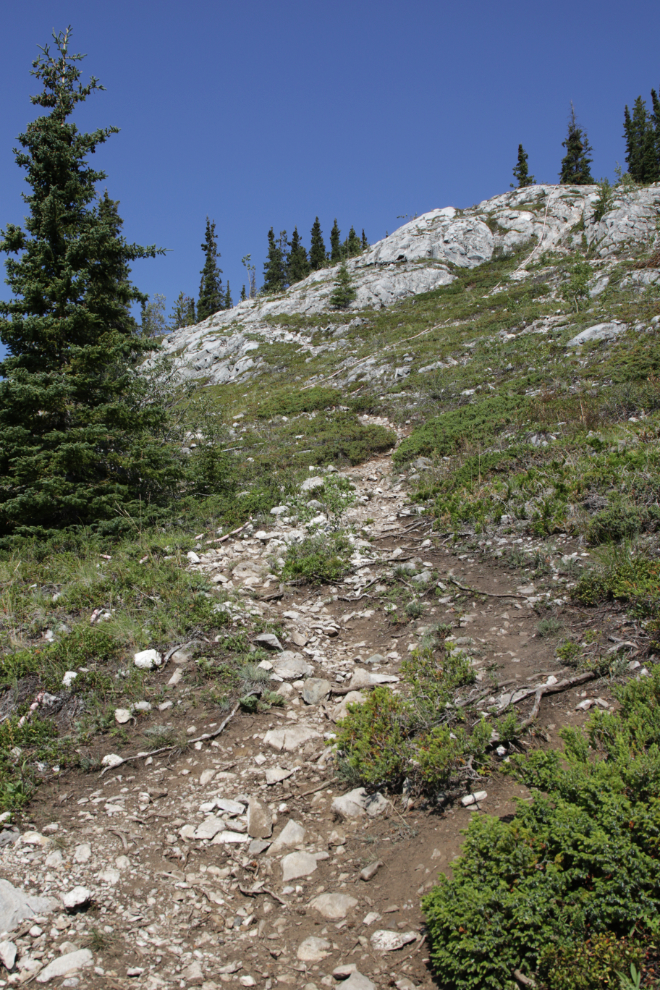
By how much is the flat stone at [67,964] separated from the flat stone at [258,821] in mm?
1395

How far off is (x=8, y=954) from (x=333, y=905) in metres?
2.04

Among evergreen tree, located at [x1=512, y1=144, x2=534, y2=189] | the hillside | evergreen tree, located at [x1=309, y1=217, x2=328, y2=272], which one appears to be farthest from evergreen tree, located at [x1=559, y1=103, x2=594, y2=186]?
the hillside

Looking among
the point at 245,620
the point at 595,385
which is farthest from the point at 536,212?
the point at 245,620

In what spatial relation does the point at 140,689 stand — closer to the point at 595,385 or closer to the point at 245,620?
the point at 245,620

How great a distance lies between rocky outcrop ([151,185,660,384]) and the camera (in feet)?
134

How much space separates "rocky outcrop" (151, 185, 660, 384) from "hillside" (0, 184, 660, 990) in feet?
96.3

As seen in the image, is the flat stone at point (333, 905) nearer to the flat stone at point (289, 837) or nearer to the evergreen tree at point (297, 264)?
the flat stone at point (289, 837)

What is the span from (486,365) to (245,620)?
16304 mm

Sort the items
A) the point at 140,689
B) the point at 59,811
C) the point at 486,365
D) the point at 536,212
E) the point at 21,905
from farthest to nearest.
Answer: the point at 536,212 < the point at 486,365 < the point at 140,689 < the point at 59,811 < the point at 21,905

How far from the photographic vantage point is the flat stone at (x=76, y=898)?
11.9ft

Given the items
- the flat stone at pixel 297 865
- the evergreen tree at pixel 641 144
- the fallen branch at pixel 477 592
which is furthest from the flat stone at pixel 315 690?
the evergreen tree at pixel 641 144

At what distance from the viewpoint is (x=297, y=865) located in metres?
4.06

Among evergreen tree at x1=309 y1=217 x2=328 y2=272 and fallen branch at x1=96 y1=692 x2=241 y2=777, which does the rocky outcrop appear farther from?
fallen branch at x1=96 y1=692 x2=241 y2=777

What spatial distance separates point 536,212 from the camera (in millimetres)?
56406
